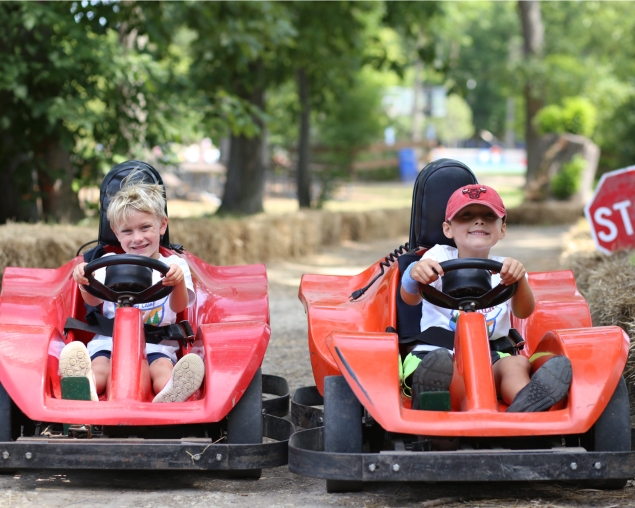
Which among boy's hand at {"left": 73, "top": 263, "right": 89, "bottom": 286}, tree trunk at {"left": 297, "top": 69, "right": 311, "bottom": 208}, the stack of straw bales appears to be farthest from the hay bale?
boy's hand at {"left": 73, "top": 263, "right": 89, "bottom": 286}

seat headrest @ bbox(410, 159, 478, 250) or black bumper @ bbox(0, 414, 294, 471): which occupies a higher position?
seat headrest @ bbox(410, 159, 478, 250)

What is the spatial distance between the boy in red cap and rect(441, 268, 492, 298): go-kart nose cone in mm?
53

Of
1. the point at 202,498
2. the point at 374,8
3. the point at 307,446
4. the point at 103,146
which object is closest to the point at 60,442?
the point at 202,498

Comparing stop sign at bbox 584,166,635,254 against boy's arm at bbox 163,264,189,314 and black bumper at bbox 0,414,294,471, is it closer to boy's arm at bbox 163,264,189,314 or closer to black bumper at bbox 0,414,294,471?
boy's arm at bbox 163,264,189,314

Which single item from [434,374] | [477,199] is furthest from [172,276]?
[477,199]

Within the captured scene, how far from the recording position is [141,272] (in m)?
3.59

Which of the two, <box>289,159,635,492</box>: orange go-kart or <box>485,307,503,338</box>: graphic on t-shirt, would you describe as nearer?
<box>289,159,635,492</box>: orange go-kart

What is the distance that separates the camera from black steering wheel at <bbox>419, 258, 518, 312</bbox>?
3.33m

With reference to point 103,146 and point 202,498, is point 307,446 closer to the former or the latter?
point 202,498

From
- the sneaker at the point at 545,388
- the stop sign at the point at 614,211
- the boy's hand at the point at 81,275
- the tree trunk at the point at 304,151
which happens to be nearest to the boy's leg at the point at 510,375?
the sneaker at the point at 545,388

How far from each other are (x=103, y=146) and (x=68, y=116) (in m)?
1.26

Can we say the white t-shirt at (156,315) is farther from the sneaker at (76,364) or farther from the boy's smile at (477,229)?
the boy's smile at (477,229)

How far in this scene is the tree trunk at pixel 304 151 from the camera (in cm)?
1593

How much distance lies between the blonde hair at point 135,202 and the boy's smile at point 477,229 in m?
1.26
